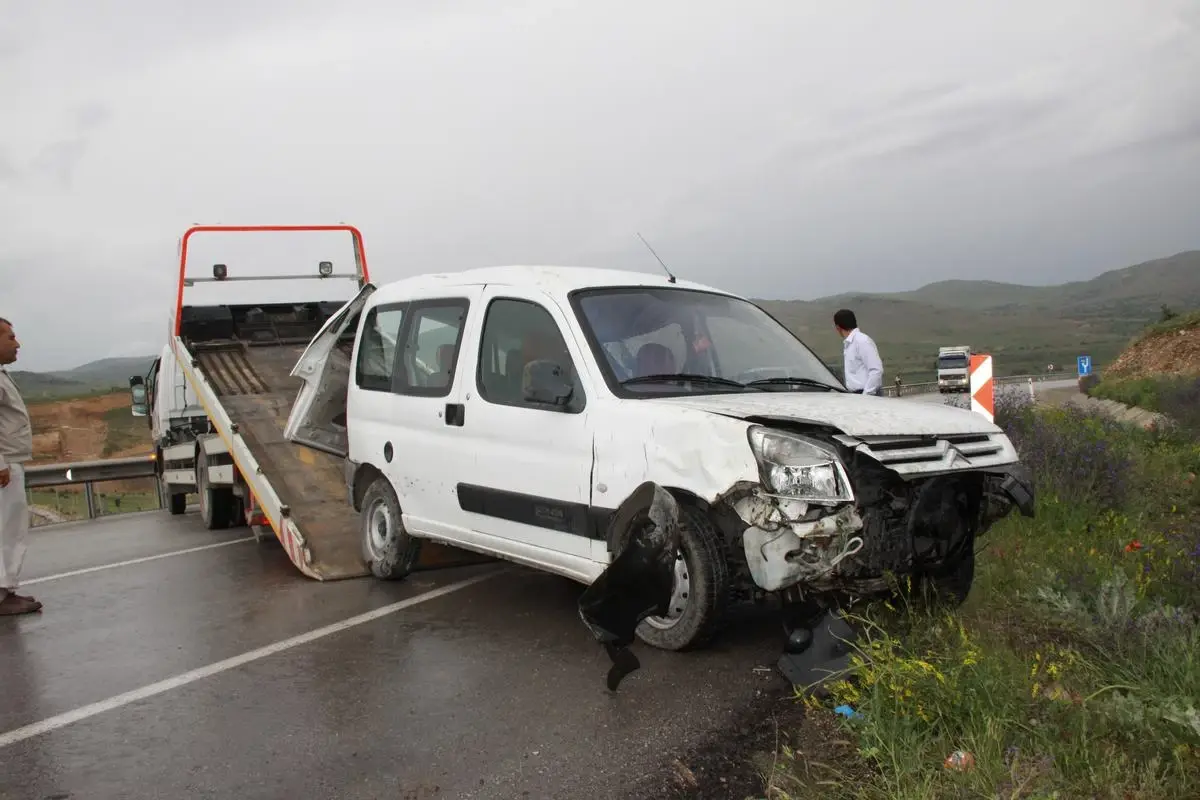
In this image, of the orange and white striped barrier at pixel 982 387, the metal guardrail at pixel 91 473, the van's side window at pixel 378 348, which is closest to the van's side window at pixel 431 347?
the van's side window at pixel 378 348

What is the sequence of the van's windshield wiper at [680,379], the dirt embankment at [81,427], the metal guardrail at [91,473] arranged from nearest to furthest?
the van's windshield wiper at [680,379]
the metal guardrail at [91,473]
the dirt embankment at [81,427]

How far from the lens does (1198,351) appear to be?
23203 millimetres

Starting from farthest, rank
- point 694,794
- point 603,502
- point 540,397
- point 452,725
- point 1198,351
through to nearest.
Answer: point 1198,351 < point 540,397 < point 603,502 < point 452,725 < point 694,794

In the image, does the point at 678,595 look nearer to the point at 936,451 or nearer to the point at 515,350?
the point at 936,451

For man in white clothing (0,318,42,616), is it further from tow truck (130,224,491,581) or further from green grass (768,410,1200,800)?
green grass (768,410,1200,800)

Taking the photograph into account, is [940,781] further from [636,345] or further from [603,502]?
[636,345]

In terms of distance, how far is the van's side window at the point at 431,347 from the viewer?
21.0ft

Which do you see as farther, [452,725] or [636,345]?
[636,345]

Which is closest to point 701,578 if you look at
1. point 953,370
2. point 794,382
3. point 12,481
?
point 794,382

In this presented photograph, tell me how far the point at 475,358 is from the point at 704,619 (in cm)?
229

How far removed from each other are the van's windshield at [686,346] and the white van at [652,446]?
1 centimetres

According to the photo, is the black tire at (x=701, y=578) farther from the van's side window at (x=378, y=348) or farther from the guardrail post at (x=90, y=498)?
the guardrail post at (x=90, y=498)

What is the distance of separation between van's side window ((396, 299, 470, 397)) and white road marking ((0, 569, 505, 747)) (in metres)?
1.40

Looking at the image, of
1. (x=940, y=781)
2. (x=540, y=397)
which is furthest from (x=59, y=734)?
(x=940, y=781)
